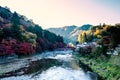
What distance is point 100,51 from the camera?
6450cm

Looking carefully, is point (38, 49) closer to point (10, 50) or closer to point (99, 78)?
point (10, 50)

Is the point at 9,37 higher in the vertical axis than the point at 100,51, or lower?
higher

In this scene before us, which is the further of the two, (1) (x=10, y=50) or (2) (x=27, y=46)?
(2) (x=27, y=46)

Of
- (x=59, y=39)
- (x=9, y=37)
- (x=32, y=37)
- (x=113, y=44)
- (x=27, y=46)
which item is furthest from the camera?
(x=59, y=39)

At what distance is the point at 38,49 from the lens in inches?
4439

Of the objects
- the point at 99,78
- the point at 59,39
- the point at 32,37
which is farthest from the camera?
the point at 59,39

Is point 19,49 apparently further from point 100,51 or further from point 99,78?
point 99,78

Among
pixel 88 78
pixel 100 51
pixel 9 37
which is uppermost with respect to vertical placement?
pixel 9 37

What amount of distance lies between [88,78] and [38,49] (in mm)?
72513

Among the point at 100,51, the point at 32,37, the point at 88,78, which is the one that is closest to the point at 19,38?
the point at 32,37

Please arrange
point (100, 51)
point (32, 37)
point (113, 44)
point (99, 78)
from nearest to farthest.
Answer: point (99, 78) → point (113, 44) → point (100, 51) → point (32, 37)

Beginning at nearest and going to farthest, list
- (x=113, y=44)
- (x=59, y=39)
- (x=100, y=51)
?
1. (x=113, y=44)
2. (x=100, y=51)
3. (x=59, y=39)

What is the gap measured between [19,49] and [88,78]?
48.1 m

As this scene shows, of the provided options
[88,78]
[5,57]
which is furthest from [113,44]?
[5,57]
